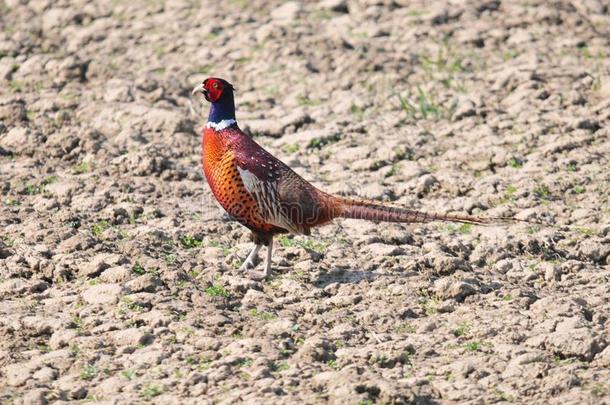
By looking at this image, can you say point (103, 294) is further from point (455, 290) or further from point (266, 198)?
point (455, 290)

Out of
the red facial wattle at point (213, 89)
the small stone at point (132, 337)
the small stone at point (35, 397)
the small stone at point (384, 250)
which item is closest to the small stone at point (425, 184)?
the small stone at point (384, 250)

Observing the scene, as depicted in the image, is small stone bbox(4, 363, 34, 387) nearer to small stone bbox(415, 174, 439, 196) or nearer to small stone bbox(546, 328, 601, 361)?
small stone bbox(546, 328, 601, 361)

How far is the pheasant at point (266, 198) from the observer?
7000mm

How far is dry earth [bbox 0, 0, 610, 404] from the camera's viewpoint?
5.78 metres

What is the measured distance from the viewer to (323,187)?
27.5 ft

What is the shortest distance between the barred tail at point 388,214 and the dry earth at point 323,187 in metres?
0.35

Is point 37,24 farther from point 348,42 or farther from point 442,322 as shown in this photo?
point 442,322

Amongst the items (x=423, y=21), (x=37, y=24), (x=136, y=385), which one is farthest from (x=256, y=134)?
(x=136, y=385)

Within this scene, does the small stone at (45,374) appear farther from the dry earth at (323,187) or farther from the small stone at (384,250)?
the small stone at (384,250)

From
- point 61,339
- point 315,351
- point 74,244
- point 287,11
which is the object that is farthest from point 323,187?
point 287,11

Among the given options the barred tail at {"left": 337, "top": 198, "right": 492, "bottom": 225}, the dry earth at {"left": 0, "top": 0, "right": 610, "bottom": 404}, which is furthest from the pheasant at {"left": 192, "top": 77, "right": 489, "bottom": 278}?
the dry earth at {"left": 0, "top": 0, "right": 610, "bottom": 404}

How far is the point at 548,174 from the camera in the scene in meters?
8.29

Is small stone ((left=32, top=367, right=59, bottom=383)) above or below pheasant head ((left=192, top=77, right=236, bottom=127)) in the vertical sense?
below

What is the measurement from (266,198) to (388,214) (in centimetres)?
76
